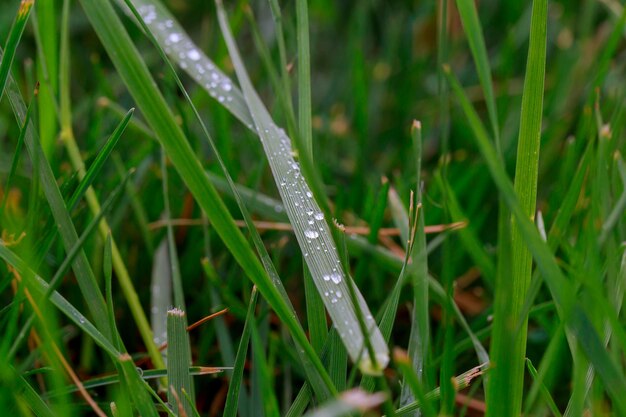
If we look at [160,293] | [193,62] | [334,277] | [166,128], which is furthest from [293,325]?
[193,62]

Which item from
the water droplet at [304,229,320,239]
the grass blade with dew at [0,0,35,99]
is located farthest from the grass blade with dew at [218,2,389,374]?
the grass blade with dew at [0,0,35,99]

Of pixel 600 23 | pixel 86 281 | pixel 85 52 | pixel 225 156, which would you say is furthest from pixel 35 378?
pixel 600 23

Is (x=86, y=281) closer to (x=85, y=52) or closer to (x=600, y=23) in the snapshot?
(x=85, y=52)

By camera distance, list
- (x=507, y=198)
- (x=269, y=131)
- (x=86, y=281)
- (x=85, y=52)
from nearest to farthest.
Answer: (x=507, y=198)
(x=86, y=281)
(x=269, y=131)
(x=85, y=52)

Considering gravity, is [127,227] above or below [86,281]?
below

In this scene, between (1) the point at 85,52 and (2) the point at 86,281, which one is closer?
(2) the point at 86,281

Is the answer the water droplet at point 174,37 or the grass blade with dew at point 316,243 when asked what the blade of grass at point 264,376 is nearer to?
the grass blade with dew at point 316,243

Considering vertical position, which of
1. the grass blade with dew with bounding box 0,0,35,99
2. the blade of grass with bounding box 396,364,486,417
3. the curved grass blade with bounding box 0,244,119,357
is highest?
the grass blade with dew with bounding box 0,0,35,99

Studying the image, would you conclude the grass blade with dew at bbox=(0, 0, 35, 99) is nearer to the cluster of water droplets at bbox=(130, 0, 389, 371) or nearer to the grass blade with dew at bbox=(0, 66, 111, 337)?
the grass blade with dew at bbox=(0, 66, 111, 337)
